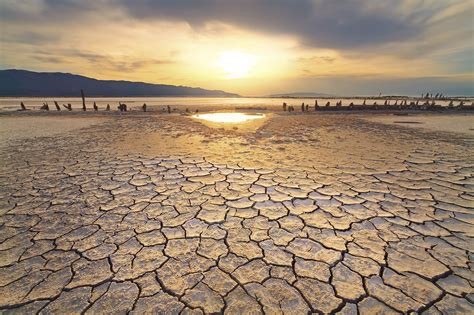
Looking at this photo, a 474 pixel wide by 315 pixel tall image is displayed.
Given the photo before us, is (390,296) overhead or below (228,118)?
below

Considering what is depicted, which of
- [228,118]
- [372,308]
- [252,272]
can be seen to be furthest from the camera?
[228,118]

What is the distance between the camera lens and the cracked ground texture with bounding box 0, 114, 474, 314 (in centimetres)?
167

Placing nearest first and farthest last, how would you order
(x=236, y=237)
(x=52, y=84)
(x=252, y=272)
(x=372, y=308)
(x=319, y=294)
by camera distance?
(x=372, y=308) → (x=319, y=294) → (x=252, y=272) → (x=236, y=237) → (x=52, y=84)

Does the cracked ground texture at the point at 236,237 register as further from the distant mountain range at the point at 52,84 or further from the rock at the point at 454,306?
the distant mountain range at the point at 52,84

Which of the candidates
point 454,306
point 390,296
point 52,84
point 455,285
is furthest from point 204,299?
point 52,84

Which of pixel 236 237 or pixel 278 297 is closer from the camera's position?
pixel 278 297

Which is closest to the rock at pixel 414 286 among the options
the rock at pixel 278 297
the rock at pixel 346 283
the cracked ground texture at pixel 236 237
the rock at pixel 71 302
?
the cracked ground texture at pixel 236 237

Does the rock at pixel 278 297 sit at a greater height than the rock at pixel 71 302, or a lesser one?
greater

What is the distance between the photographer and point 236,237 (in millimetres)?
2404

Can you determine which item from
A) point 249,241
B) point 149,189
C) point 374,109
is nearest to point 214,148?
point 149,189

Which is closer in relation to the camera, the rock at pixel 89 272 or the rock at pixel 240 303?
the rock at pixel 240 303

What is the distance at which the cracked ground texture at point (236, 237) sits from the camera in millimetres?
1675

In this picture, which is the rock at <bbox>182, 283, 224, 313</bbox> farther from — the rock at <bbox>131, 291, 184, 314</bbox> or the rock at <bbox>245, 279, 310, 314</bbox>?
the rock at <bbox>245, 279, 310, 314</bbox>

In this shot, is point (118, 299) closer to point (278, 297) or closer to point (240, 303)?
point (240, 303)
